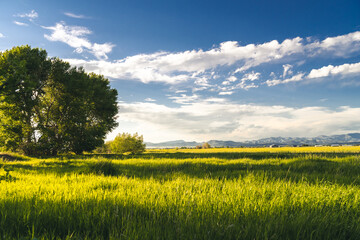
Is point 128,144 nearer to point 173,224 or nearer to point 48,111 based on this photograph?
point 48,111

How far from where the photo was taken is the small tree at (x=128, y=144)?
52438 mm

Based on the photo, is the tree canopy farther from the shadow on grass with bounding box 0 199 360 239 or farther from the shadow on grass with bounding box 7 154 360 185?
the shadow on grass with bounding box 0 199 360 239

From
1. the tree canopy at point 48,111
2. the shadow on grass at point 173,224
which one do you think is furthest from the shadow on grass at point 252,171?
the tree canopy at point 48,111

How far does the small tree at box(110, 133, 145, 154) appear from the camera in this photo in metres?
52.4

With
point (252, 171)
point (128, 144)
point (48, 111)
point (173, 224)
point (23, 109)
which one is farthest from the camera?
point (128, 144)

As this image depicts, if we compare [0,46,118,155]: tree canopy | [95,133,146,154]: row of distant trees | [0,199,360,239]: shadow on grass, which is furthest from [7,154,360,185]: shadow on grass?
[95,133,146,154]: row of distant trees

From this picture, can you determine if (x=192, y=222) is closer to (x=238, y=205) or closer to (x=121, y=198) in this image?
(x=238, y=205)

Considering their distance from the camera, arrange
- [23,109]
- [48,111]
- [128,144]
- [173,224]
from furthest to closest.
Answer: [128,144] → [48,111] → [23,109] → [173,224]

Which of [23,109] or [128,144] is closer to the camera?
[23,109]

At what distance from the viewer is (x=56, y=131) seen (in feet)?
85.8

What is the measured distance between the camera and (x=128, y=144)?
2062 inches

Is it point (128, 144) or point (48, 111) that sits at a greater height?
point (48, 111)

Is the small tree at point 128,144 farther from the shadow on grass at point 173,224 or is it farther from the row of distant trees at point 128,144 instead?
the shadow on grass at point 173,224

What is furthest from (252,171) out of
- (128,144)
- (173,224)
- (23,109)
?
(128,144)
